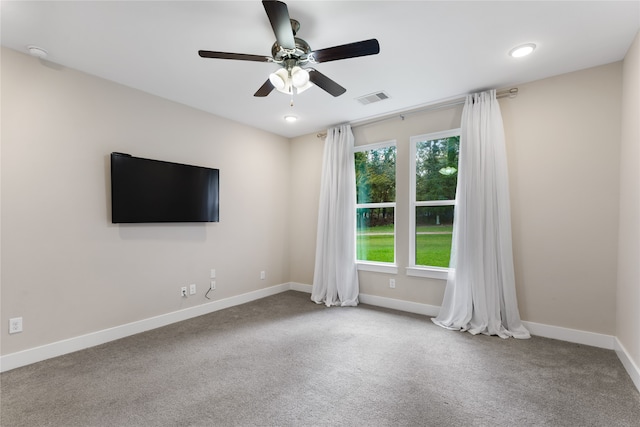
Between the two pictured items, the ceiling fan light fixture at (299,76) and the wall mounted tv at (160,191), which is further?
the wall mounted tv at (160,191)

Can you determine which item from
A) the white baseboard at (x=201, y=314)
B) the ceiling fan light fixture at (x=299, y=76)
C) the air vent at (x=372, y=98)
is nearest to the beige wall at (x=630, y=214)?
the white baseboard at (x=201, y=314)

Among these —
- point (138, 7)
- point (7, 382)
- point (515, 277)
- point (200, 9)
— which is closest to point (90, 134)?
point (138, 7)

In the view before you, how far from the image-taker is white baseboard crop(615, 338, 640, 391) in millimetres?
2148

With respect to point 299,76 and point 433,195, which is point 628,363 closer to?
point 433,195

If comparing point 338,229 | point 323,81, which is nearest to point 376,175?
point 338,229

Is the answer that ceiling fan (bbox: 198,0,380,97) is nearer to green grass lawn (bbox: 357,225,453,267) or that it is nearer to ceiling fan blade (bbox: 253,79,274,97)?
ceiling fan blade (bbox: 253,79,274,97)

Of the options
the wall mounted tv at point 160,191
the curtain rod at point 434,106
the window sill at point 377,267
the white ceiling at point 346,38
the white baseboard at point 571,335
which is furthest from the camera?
the window sill at point 377,267

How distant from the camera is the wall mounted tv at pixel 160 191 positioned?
3.05 metres

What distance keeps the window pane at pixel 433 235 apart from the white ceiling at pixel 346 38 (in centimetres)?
150

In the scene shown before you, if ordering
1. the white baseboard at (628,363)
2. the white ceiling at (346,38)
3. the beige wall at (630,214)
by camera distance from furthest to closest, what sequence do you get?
the beige wall at (630,214) < the white baseboard at (628,363) < the white ceiling at (346,38)

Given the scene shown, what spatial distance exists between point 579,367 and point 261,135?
4711 millimetres

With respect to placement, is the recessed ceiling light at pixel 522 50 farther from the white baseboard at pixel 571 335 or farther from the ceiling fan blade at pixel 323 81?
the white baseboard at pixel 571 335

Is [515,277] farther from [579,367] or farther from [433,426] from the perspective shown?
[433,426]

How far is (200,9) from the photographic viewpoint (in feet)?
6.72
